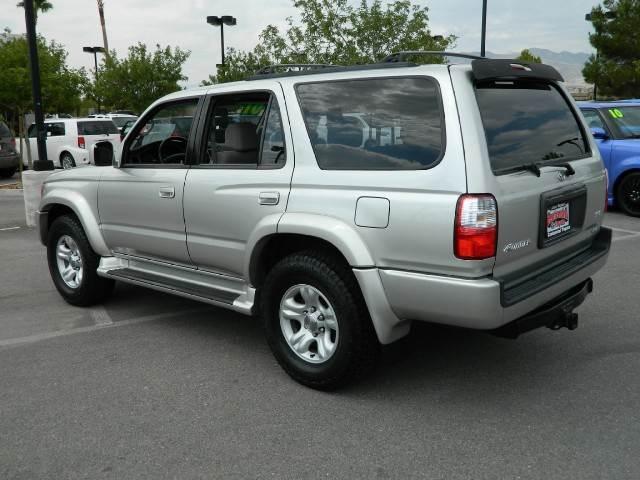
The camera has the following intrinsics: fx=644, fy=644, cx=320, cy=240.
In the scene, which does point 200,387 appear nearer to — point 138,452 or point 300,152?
point 138,452

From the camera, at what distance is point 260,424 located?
3.36 m

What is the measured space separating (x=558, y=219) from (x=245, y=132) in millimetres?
1973

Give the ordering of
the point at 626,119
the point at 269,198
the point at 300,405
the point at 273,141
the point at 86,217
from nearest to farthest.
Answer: the point at 300,405 < the point at 269,198 < the point at 273,141 < the point at 86,217 < the point at 626,119

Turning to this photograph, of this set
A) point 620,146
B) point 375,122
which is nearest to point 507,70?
point 375,122

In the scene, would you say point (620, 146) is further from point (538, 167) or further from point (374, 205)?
point (374, 205)

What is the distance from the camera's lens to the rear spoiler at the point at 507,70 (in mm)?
3258

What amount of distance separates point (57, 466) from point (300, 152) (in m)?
2.05

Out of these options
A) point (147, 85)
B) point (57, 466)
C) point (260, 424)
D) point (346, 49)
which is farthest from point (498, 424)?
point (147, 85)

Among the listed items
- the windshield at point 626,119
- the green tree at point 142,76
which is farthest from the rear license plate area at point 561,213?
the green tree at point 142,76

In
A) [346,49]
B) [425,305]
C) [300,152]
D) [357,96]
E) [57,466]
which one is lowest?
[57,466]

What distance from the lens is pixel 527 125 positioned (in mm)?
3596

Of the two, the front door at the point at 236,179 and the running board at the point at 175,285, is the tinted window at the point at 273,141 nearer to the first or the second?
the front door at the point at 236,179

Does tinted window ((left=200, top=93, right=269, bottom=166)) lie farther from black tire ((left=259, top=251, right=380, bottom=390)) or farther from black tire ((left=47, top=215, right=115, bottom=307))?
black tire ((left=47, top=215, right=115, bottom=307))

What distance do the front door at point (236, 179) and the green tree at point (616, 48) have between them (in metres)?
25.1
